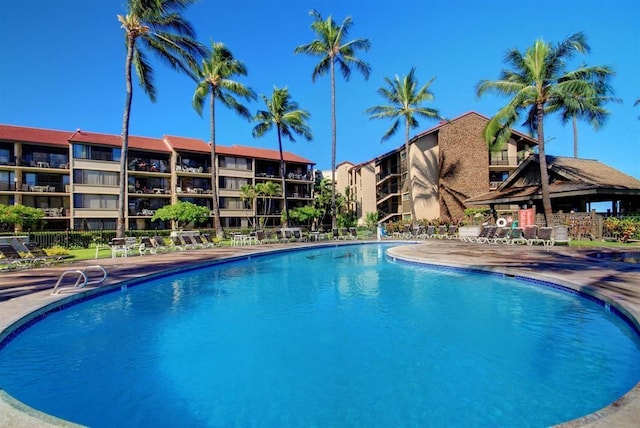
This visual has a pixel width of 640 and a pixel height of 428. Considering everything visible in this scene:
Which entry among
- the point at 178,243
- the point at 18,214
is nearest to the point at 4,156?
the point at 18,214

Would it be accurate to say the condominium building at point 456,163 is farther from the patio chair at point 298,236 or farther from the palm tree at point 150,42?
the palm tree at point 150,42

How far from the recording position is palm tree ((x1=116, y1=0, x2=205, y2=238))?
1998 centimetres

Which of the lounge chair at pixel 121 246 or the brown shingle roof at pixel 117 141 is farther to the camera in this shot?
the brown shingle roof at pixel 117 141

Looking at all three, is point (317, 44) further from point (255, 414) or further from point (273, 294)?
point (255, 414)

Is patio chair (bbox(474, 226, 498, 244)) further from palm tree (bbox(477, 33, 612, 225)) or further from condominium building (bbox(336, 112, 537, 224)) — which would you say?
condominium building (bbox(336, 112, 537, 224))

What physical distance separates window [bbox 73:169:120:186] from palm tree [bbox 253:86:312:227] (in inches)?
580

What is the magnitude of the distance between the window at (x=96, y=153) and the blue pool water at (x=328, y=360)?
31.1 meters

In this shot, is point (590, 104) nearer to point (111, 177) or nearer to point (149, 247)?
point (149, 247)

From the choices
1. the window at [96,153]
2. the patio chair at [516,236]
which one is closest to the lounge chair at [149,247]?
the window at [96,153]

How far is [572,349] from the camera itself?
18.7 feet

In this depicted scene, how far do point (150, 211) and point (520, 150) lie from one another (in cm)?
3892

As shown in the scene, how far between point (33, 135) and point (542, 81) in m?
42.4

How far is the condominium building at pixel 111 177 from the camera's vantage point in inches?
1278

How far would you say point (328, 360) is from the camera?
5.47 m
